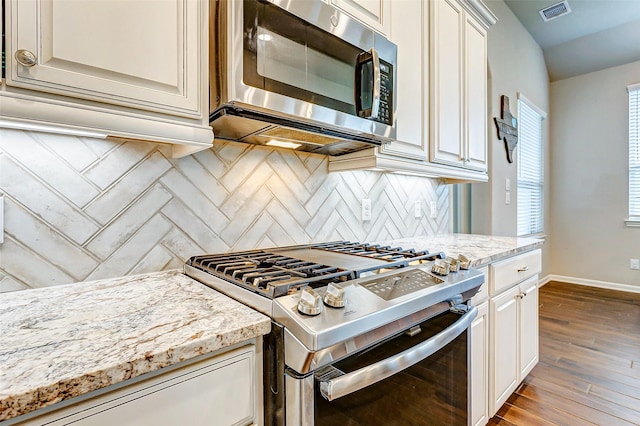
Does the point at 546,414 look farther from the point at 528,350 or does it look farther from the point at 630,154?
the point at 630,154

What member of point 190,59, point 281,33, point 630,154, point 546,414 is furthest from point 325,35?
point 630,154

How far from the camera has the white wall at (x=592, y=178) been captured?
4.04 meters

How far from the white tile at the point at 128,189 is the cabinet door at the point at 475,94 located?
178cm

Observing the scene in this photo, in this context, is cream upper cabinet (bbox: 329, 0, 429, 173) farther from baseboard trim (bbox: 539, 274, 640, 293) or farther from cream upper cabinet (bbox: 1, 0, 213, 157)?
baseboard trim (bbox: 539, 274, 640, 293)

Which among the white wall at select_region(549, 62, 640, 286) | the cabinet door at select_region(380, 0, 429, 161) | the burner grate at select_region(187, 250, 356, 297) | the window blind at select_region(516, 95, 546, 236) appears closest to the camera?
the burner grate at select_region(187, 250, 356, 297)

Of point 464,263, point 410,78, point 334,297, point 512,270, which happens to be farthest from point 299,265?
point 512,270

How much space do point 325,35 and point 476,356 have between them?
1480 mm

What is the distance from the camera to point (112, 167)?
1.06 metres

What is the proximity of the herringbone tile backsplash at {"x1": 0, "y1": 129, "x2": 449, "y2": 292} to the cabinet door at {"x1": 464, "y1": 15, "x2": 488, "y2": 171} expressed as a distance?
1058 mm

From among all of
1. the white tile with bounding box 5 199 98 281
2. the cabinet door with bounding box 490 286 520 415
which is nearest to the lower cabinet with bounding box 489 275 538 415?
the cabinet door with bounding box 490 286 520 415

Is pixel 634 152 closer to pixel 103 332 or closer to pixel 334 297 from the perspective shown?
pixel 334 297

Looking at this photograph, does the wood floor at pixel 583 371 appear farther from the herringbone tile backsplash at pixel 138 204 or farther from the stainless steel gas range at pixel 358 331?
the herringbone tile backsplash at pixel 138 204

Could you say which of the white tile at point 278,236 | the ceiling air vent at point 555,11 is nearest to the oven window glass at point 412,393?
the white tile at point 278,236

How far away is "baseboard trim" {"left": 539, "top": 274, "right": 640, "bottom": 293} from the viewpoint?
4004mm
